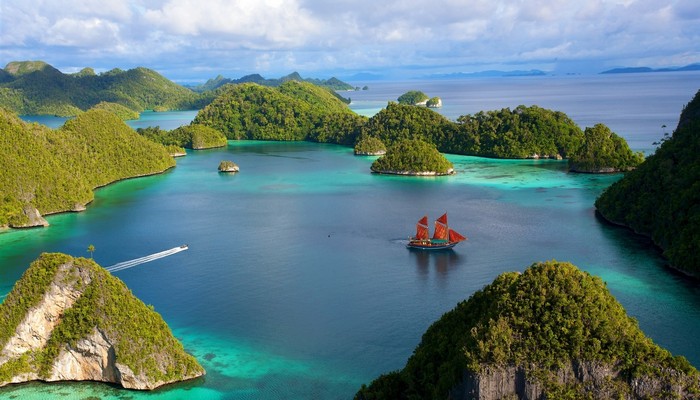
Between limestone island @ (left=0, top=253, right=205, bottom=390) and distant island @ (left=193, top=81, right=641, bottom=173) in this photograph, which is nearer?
limestone island @ (left=0, top=253, right=205, bottom=390)

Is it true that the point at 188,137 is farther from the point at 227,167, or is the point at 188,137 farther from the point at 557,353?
the point at 557,353

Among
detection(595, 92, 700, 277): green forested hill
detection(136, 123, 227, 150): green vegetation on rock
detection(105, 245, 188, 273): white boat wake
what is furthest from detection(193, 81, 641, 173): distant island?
detection(105, 245, 188, 273): white boat wake

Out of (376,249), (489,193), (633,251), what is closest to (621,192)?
(633,251)

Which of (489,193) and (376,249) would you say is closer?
(376,249)

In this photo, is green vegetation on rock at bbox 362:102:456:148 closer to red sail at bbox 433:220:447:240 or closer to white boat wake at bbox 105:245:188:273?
red sail at bbox 433:220:447:240

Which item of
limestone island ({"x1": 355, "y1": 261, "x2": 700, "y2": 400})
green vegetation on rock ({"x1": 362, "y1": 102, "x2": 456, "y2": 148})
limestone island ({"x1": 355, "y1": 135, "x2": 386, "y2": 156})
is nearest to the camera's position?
limestone island ({"x1": 355, "y1": 261, "x2": 700, "y2": 400})

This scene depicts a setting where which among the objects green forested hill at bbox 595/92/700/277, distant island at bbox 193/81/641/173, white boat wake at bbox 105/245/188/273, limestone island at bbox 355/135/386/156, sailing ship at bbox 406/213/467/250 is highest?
distant island at bbox 193/81/641/173

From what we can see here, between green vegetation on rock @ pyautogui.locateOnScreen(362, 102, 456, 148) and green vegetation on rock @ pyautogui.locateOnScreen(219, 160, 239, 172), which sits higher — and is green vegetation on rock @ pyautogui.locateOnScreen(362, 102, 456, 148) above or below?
above

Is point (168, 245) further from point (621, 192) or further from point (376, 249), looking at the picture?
point (621, 192)
